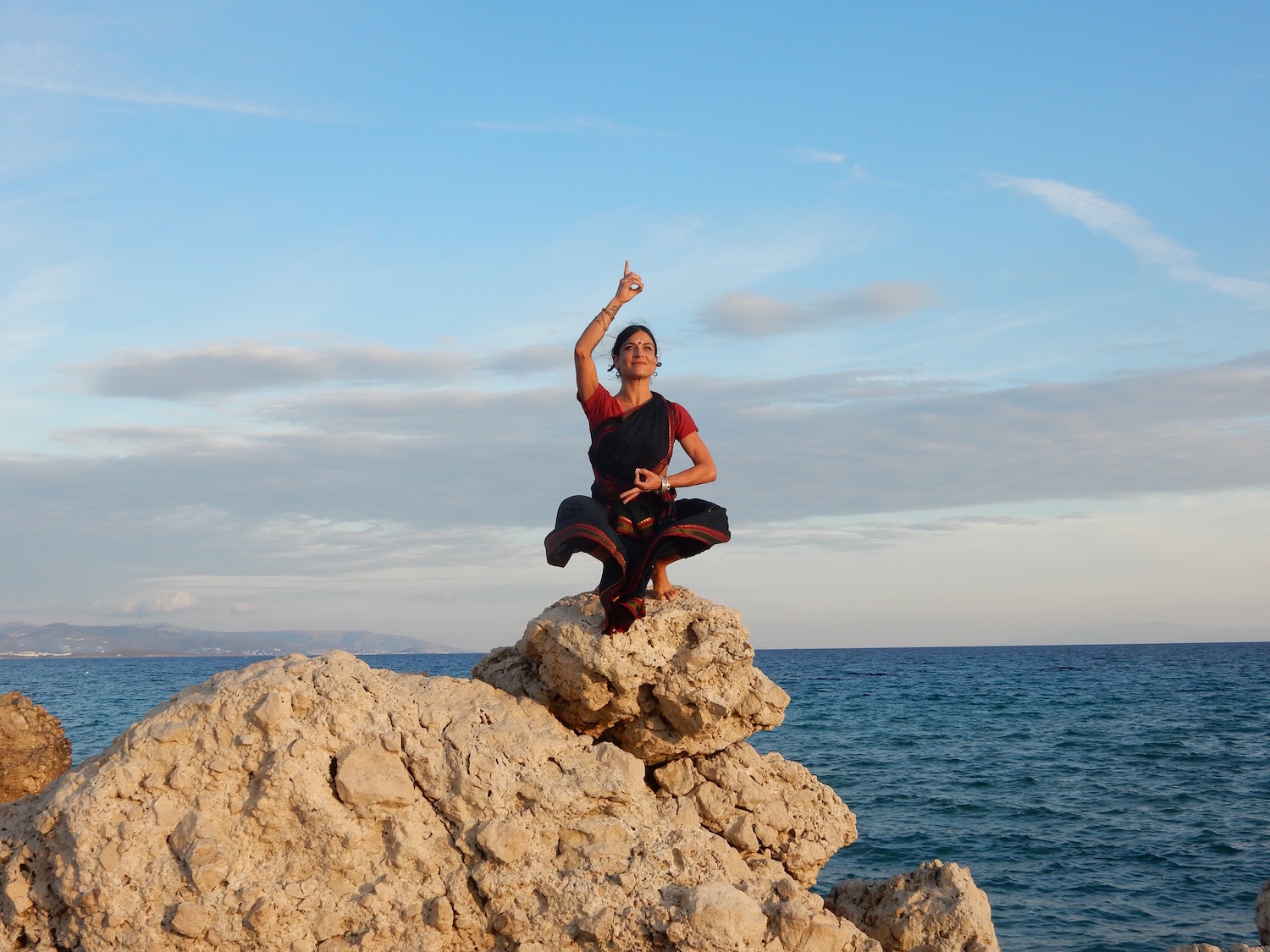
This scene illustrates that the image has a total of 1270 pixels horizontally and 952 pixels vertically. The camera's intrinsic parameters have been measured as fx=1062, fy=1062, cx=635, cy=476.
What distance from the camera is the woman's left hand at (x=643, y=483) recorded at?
233 inches

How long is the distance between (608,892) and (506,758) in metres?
0.89

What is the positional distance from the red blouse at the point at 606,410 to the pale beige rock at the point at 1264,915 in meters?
5.59

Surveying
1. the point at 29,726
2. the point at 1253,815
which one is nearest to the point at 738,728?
the point at 29,726

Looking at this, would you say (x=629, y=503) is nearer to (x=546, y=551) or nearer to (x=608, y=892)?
(x=546, y=551)

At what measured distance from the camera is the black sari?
5.88 m

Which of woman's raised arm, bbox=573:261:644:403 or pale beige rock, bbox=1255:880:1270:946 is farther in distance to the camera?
pale beige rock, bbox=1255:880:1270:946

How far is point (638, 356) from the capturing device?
6371 millimetres

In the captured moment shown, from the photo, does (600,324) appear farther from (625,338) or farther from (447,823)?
(447,823)

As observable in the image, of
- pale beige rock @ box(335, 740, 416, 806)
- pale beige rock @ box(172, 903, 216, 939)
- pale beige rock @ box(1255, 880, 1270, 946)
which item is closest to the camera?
pale beige rock @ box(172, 903, 216, 939)

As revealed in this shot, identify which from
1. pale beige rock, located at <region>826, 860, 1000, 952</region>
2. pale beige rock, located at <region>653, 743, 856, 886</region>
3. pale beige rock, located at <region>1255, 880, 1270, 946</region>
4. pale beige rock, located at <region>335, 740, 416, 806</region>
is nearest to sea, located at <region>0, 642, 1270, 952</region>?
pale beige rock, located at <region>1255, 880, 1270, 946</region>

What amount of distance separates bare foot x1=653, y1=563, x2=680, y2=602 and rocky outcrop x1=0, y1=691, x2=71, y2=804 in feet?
17.0

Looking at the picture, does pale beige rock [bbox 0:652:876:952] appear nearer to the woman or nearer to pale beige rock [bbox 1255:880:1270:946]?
the woman

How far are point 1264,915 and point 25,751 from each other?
9.49m

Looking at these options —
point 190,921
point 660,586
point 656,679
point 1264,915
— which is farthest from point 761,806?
point 1264,915
